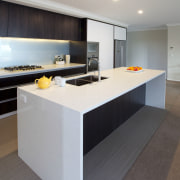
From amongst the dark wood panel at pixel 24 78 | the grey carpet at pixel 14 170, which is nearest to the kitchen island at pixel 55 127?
the grey carpet at pixel 14 170

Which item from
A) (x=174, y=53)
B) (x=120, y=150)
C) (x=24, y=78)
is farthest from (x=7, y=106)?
(x=174, y=53)

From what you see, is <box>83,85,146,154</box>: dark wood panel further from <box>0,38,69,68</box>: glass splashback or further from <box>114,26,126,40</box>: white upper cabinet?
<box>114,26,126,40</box>: white upper cabinet

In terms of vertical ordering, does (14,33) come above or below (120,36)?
below

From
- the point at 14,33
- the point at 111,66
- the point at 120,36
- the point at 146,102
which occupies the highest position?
the point at 120,36

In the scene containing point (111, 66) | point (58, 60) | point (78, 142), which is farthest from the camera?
point (111, 66)

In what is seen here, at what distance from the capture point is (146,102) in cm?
401

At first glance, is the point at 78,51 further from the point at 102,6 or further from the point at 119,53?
the point at 119,53

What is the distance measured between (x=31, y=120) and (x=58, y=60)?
9.93ft

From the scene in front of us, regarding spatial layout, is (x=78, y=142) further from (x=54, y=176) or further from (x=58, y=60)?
(x=58, y=60)

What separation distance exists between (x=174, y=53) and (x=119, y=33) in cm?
252

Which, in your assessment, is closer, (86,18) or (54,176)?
(54,176)

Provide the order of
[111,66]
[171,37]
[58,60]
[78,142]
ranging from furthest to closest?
1. [171,37]
2. [111,66]
3. [58,60]
4. [78,142]

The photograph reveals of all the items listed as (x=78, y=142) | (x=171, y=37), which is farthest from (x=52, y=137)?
(x=171, y=37)

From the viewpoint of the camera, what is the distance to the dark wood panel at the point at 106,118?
2156 mm
